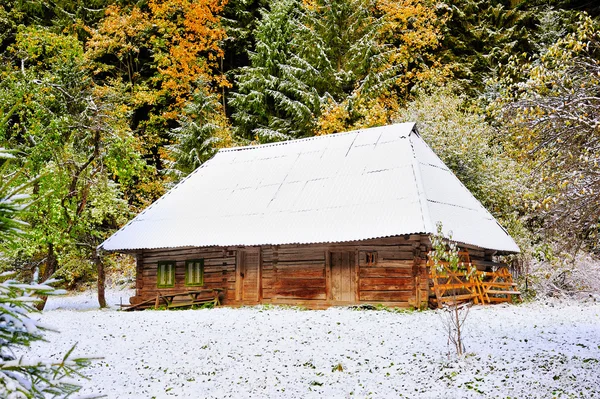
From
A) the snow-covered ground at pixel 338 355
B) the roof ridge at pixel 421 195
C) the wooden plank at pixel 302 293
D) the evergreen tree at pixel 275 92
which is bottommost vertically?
the snow-covered ground at pixel 338 355

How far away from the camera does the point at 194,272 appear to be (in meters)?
24.6

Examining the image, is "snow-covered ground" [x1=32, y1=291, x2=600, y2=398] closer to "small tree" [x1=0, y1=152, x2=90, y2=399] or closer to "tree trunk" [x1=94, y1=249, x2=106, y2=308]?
"small tree" [x1=0, y1=152, x2=90, y2=399]

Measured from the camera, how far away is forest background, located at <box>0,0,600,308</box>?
23.6 metres

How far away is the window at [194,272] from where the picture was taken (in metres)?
24.4

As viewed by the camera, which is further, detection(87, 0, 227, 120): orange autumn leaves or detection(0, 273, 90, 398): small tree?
detection(87, 0, 227, 120): orange autumn leaves

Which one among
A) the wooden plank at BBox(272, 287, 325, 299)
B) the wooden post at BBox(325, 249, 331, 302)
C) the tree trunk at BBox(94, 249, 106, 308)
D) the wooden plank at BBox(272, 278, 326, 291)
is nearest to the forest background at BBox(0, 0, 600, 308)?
the tree trunk at BBox(94, 249, 106, 308)

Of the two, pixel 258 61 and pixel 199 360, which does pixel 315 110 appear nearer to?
pixel 258 61

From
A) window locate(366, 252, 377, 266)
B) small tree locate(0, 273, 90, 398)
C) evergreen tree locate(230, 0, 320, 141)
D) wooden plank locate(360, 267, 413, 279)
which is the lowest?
small tree locate(0, 273, 90, 398)

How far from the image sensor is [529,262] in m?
28.2

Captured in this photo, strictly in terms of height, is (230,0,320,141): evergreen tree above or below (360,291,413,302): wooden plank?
above

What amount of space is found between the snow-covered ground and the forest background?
7274 millimetres

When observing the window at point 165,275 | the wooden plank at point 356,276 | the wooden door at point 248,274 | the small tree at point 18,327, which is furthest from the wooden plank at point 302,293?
the small tree at point 18,327

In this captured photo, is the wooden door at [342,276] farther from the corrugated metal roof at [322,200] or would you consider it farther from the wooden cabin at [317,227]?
the corrugated metal roof at [322,200]

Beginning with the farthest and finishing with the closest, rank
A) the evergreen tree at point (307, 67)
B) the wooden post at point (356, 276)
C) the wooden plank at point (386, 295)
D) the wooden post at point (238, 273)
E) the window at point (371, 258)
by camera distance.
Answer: the evergreen tree at point (307, 67) < the wooden post at point (238, 273) < the window at point (371, 258) < the wooden post at point (356, 276) < the wooden plank at point (386, 295)
